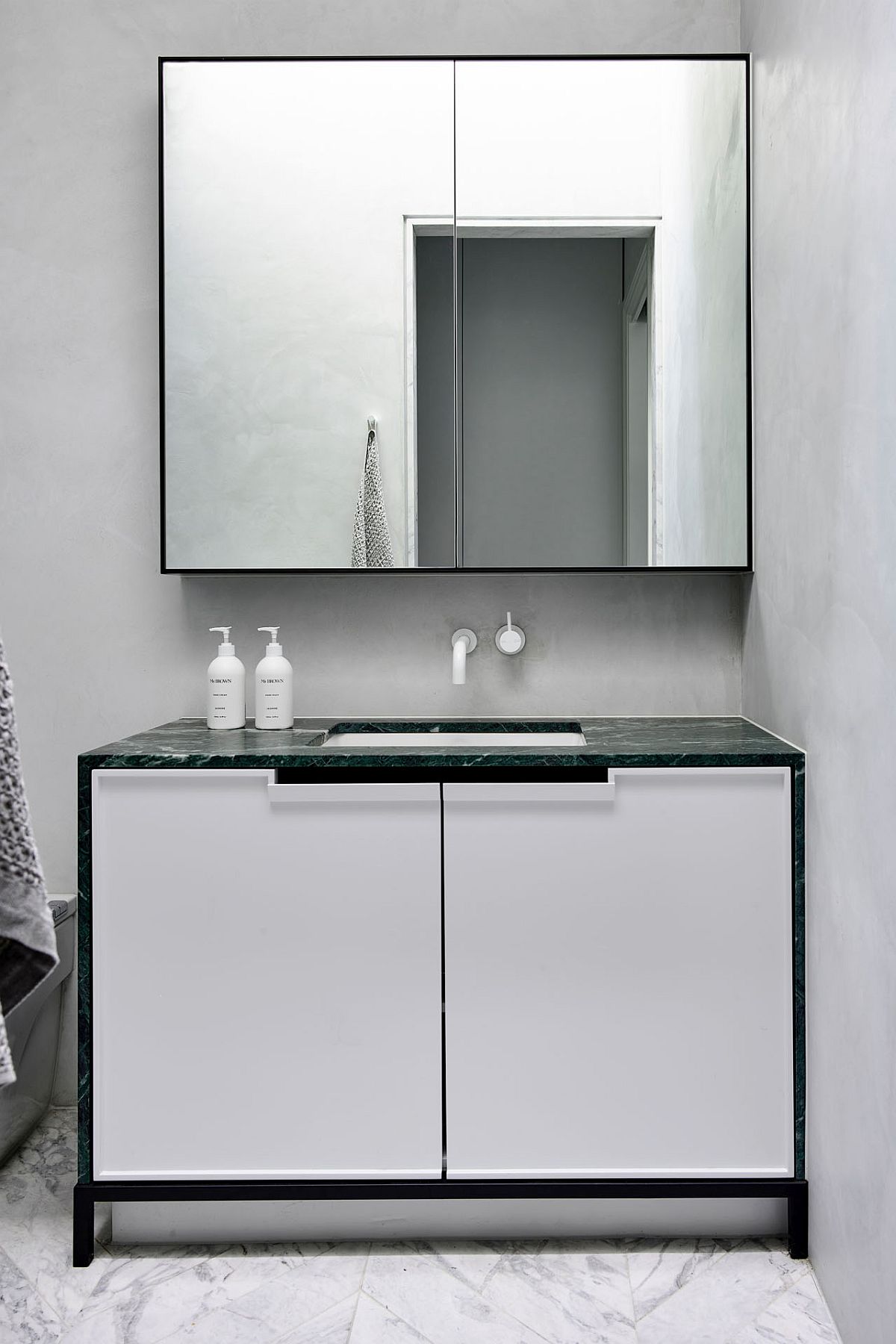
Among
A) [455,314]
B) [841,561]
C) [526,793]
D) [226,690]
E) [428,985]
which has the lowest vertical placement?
[428,985]

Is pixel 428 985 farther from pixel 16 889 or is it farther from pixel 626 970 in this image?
pixel 16 889

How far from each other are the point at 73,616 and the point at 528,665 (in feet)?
3.19

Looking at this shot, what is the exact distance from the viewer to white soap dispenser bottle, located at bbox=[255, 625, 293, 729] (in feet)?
5.95

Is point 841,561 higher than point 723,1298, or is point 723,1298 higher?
point 841,561

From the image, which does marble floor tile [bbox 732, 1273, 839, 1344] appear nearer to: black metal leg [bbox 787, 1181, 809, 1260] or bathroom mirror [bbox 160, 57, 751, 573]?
black metal leg [bbox 787, 1181, 809, 1260]

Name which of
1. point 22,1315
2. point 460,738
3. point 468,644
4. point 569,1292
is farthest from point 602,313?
point 22,1315

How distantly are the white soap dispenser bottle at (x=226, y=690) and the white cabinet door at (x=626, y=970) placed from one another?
0.50 meters

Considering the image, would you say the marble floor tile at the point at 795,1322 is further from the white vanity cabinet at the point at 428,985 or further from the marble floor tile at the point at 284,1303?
the marble floor tile at the point at 284,1303

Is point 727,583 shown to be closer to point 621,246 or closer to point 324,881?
point 621,246

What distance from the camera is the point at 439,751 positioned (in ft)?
5.19

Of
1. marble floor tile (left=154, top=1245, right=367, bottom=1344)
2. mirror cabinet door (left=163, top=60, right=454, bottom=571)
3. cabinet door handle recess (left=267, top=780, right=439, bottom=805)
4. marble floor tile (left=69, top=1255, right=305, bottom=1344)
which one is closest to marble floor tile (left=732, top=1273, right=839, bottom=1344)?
marble floor tile (left=154, top=1245, right=367, bottom=1344)

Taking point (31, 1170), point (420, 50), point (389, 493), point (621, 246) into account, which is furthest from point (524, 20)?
point (31, 1170)

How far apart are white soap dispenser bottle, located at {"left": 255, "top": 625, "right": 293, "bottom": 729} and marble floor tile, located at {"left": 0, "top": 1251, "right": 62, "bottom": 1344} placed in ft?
3.19

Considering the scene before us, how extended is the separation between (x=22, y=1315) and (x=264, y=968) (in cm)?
61
